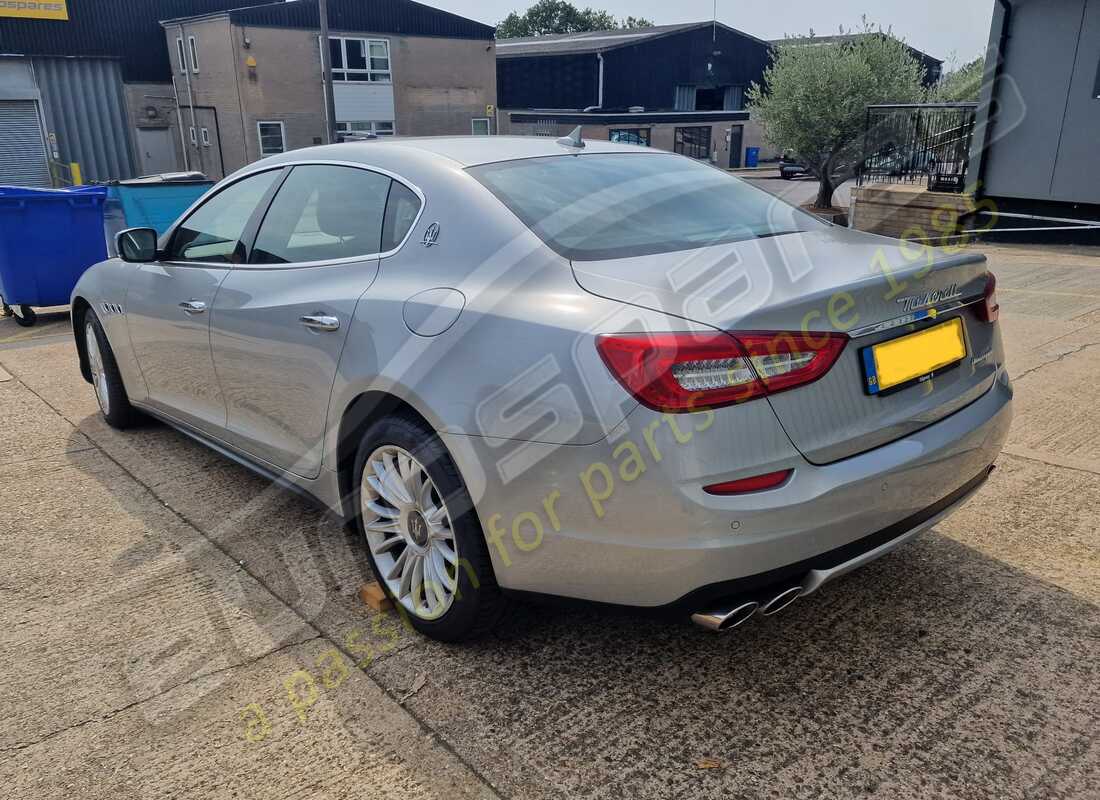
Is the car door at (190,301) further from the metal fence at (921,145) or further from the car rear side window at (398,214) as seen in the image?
the metal fence at (921,145)

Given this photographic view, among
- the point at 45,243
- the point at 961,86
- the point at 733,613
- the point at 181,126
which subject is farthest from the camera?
the point at 181,126

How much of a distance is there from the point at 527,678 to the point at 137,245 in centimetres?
292

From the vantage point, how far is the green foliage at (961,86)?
57.8ft

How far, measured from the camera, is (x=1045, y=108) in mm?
12398

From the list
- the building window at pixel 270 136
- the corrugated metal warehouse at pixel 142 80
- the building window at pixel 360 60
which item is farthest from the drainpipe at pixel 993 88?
the building window at pixel 360 60

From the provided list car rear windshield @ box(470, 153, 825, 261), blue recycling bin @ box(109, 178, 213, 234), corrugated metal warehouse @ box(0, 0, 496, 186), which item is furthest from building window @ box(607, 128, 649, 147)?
car rear windshield @ box(470, 153, 825, 261)

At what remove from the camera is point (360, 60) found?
115 feet

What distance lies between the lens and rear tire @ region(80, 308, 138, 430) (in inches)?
183

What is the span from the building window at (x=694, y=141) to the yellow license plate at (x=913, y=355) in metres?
45.7

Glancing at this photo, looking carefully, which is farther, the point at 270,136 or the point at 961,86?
the point at 270,136

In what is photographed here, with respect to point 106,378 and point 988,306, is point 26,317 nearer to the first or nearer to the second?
point 106,378

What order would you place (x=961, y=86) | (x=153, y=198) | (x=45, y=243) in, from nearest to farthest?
1. (x=45, y=243)
2. (x=153, y=198)
3. (x=961, y=86)

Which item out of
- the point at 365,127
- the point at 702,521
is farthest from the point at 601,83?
the point at 702,521

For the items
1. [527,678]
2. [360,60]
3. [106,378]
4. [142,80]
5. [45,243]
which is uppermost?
[360,60]
